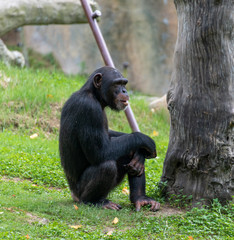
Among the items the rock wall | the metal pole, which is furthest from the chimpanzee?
the rock wall

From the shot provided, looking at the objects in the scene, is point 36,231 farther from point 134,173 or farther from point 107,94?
point 107,94

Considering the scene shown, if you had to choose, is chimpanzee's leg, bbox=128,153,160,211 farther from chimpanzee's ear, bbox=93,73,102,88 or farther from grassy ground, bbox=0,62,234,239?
chimpanzee's ear, bbox=93,73,102,88

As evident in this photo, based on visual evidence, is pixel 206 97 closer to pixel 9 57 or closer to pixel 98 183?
pixel 98 183

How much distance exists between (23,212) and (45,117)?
4.57 metres

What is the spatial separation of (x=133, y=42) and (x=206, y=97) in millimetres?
10548

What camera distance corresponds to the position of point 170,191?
195 inches

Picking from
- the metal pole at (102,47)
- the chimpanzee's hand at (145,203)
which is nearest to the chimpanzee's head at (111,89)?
the chimpanzee's hand at (145,203)

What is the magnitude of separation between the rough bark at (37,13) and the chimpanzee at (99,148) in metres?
6.15

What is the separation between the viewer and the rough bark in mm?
10572

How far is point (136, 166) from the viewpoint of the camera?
5035 millimetres

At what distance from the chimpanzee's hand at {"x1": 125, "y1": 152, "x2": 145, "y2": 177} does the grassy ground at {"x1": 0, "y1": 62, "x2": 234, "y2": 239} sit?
36 cm

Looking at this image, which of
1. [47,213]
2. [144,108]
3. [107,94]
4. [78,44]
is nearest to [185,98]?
[107,94]

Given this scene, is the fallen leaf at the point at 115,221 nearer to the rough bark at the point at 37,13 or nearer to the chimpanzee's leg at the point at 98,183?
the chimpanzee's leg at the point at 98,183

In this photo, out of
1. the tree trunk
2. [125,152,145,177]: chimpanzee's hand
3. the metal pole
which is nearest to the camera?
the tree trunk
